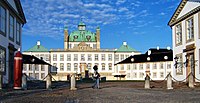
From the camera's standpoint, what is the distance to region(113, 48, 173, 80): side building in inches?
3130

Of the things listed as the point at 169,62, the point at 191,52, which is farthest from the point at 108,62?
the point at 191,52

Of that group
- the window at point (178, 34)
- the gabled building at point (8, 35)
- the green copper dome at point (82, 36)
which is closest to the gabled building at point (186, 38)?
the window at point (178, 34)

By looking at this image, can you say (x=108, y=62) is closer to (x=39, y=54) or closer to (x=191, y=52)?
(x=39, y=54)

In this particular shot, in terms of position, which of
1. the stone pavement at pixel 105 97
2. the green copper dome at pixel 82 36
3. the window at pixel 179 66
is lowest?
the stone pavement at pixel 105 97

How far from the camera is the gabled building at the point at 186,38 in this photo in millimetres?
28484

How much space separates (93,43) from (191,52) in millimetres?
88871

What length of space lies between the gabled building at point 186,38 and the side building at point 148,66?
1723 inches

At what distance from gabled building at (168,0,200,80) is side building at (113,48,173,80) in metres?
43.8

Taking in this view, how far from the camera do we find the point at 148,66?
83688 millimetres

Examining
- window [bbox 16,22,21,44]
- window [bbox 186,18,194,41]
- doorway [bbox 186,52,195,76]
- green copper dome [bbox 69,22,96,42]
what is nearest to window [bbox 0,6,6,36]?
window [bbox 16,22,21,44]

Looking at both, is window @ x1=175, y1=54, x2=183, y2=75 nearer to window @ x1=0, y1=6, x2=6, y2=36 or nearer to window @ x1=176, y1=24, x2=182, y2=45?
window @ x1=176, y1=24, x2=182, y2=45

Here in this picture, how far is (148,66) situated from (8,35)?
195ft

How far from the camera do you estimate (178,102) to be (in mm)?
11562

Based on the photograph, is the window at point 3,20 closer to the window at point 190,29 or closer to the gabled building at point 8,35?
the gabled building at point 8,35
